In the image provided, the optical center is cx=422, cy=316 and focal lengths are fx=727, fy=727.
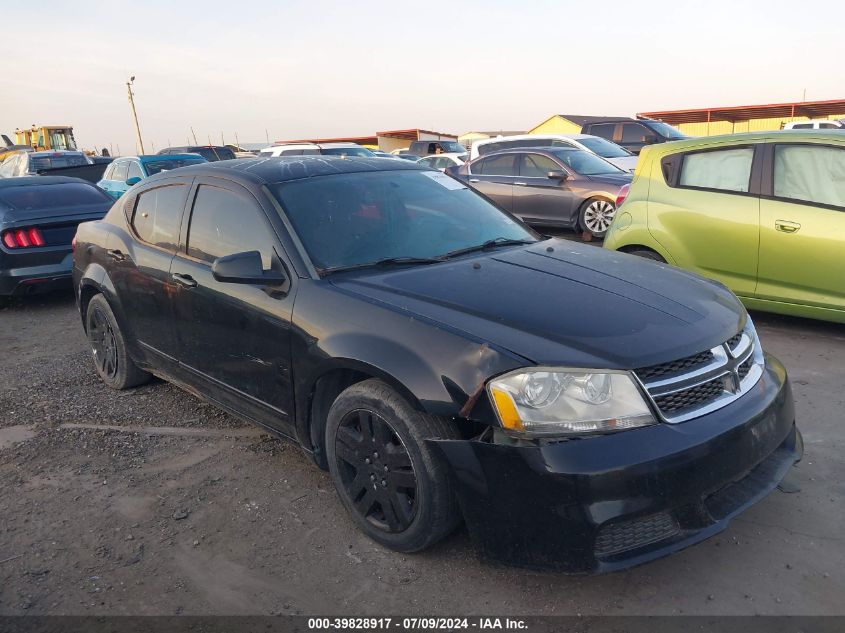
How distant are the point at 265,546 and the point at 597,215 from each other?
27.9 feet

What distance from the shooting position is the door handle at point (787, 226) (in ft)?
17.5

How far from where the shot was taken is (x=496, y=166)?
39.5 ft

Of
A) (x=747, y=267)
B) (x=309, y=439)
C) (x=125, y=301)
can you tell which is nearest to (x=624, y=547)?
(x=309, y=439)

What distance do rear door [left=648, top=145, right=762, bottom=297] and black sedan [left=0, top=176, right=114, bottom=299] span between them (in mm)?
5994

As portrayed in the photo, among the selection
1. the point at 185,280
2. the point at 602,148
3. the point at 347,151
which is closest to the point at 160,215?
the point at 185,280

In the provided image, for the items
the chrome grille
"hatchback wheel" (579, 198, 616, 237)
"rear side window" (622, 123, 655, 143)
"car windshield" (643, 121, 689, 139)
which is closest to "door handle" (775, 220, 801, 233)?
the chrome grille

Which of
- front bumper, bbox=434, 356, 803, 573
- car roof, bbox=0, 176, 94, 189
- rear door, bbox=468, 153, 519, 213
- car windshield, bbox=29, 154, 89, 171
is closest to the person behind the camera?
front bumper, bbox=434, 356, 803, 573

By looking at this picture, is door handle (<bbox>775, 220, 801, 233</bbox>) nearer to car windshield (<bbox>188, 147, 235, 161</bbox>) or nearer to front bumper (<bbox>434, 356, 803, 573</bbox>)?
front bumper (<bbox>434, 356, 803, 573</bbox>)

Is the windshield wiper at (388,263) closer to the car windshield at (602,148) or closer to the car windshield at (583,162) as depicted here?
the car windshield at (583,162)

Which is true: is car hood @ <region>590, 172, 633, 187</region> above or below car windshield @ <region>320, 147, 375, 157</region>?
below

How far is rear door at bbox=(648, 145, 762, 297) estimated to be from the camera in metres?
5.58

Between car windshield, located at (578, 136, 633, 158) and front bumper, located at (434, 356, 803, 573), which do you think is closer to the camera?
front bumper, located at (434, 356, 803, 573)

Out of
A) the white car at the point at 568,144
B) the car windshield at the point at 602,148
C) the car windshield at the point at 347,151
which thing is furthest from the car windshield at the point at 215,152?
the car windshield at the point at 602,148

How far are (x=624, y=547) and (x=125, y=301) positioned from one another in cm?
342
